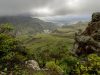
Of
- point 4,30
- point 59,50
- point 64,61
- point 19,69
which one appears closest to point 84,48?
point 59,50

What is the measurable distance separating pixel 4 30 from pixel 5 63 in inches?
408

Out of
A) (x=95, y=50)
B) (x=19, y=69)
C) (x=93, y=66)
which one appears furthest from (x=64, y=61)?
(x=19, y=69)

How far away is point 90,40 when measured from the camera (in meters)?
133

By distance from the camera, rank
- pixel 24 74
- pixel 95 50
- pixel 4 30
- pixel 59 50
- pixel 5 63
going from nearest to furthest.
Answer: pixel 24 74, pixel 5 63, pixel 4 30, pixel 95 50, pixel 59 50

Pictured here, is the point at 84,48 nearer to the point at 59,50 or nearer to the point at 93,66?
the point at 59,50

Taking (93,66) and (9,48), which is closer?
(9,48)

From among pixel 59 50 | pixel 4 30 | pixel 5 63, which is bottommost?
pixel 59 50

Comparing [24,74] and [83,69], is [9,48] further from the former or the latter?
[83,69]

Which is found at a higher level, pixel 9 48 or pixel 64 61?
pixel 9 48

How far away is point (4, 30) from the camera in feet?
224

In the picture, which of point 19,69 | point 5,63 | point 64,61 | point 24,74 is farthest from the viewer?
point 64,61

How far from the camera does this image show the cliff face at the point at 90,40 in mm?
131875

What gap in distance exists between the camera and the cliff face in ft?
433

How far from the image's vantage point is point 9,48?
66125mm
